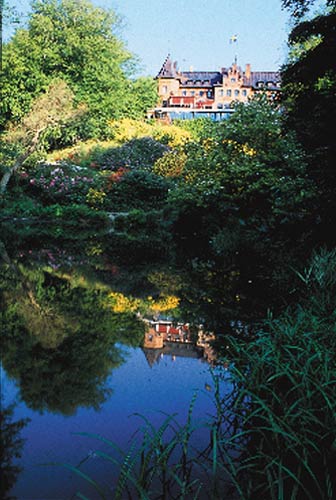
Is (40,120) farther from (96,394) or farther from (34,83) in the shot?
(96,394)

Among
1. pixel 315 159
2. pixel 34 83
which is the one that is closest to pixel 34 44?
pixel 34 83

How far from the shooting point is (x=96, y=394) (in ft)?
13.3

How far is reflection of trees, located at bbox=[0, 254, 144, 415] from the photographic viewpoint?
13.4 ft

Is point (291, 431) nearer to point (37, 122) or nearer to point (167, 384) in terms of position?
point (167, 384)

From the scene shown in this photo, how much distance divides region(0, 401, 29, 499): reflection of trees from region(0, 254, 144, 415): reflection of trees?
0.80 ft

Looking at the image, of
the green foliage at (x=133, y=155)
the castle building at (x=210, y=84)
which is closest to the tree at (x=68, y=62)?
the green foliage at (x=133, y=155)

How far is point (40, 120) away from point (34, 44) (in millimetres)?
11834

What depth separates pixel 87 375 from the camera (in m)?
4.46

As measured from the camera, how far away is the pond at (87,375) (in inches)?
119

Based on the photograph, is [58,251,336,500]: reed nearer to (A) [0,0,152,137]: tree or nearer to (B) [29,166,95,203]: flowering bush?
(B) [29,166,95,203]: flowering bush

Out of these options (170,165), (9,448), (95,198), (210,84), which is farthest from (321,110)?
(210,84)

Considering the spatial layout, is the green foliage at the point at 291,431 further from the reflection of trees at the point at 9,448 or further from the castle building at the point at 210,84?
the castle building at the point at 210,84

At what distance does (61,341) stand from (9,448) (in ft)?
7.21

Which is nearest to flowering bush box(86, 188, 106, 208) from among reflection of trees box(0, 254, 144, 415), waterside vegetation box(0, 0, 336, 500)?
waterside vegetation box(0, 0, 336, 500)
